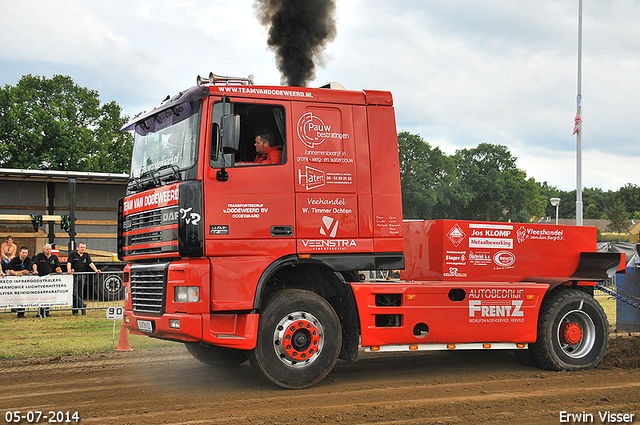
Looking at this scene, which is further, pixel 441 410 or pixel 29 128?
pixel 29 128

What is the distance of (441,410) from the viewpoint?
217 inches

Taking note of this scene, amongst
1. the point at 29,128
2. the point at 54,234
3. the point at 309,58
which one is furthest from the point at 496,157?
the point at 309,58

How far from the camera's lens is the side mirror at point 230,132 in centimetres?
599

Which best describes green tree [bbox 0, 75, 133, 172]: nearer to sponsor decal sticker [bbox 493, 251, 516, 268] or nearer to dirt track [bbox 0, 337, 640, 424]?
dirt track [bbox 0, 337, 640, 424]

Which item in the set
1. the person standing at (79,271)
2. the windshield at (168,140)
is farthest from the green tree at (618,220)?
the windshield at (168,140)

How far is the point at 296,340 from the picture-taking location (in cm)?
636

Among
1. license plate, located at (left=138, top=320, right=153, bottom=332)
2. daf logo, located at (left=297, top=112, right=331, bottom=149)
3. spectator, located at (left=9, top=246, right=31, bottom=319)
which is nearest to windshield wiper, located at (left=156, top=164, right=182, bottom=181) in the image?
daf logo, located at (left=297, top=112, right=331, bottom=149)

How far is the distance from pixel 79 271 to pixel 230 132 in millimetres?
10435

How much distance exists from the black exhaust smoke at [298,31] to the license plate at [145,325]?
15.3 ft

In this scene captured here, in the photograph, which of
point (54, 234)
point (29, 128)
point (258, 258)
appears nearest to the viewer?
point (258, 258)

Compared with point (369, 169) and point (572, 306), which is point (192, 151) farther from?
point (572, 306)

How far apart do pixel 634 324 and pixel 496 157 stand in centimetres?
7252

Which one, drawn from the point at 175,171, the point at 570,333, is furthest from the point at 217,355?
the point at 570,333

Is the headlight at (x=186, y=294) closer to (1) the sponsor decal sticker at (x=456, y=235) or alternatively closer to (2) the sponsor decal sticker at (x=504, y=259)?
(1) the sponsor decal sticker at (x=456, y=235)
